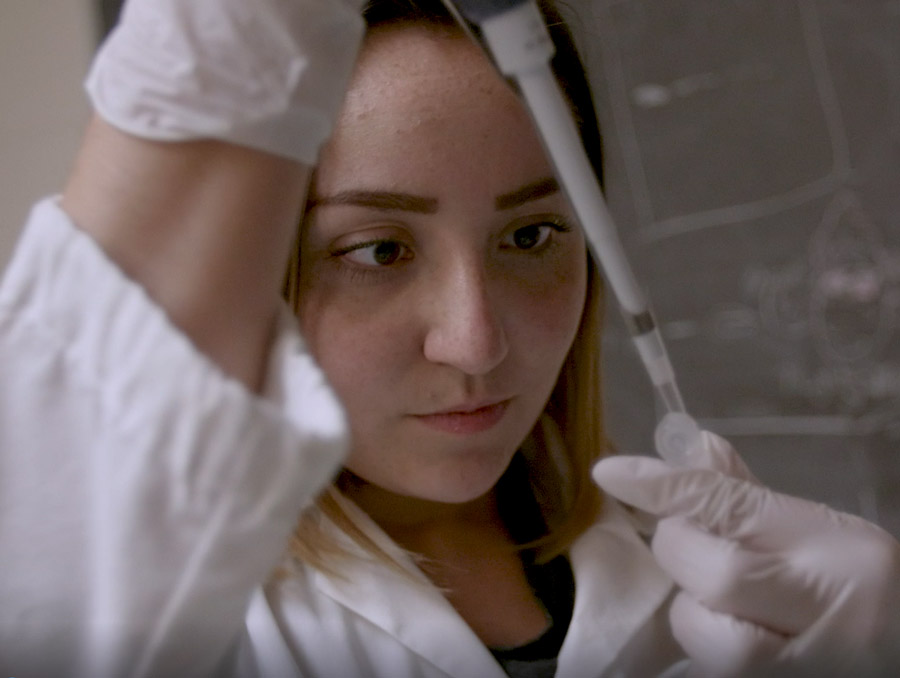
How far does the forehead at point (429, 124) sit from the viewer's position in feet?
1.37

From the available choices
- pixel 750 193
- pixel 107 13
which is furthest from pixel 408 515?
pixel 107 13

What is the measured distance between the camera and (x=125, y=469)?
257 millimetres

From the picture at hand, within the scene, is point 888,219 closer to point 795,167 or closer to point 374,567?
point 795,167

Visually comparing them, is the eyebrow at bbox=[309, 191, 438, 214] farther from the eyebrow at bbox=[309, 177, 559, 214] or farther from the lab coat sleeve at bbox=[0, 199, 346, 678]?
the lab coat sleeve at bbox=[0, 199, 346, 678]

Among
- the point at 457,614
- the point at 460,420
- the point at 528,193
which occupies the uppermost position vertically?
the point at 528,193

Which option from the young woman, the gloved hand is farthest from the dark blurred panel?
the gloved hand

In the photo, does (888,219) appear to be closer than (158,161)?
No

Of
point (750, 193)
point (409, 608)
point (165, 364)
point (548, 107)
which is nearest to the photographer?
point (165, 364)

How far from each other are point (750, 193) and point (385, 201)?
408mm

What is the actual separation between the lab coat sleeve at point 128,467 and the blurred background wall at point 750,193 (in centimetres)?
43

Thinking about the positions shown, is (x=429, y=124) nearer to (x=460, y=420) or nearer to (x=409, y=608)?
(x=460, y=420)

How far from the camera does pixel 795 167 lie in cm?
69

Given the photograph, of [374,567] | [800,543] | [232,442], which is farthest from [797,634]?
[232,442]

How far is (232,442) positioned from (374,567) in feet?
0.87
